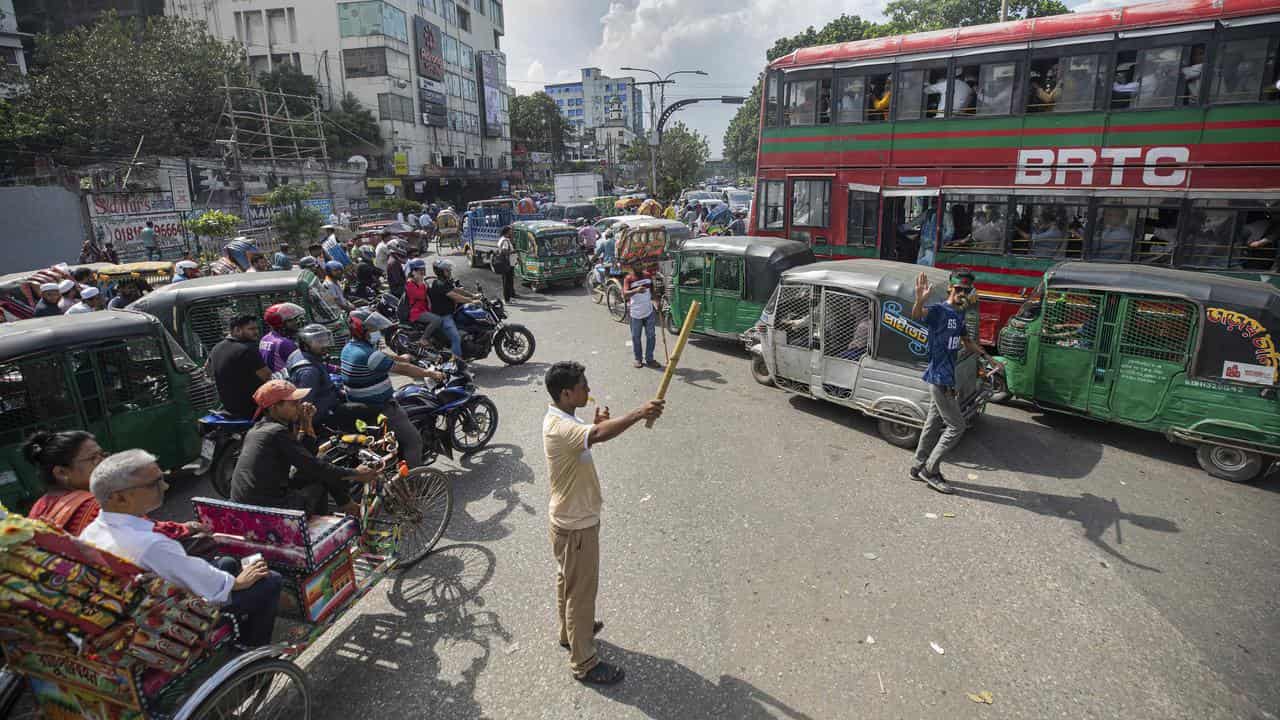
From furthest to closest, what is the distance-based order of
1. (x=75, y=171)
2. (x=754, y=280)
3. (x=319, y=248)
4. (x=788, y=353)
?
1. (x=75, y=171)
2. (x=319, y=248)
3. (x=754, y=280)
4. (x=788, y=353)

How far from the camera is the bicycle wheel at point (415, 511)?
4.86 m

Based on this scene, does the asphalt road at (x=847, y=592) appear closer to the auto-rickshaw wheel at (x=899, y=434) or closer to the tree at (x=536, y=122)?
the auto-rickshaw wheel at (x=899, y=434)

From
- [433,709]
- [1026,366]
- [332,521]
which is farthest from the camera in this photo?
[1026,366]

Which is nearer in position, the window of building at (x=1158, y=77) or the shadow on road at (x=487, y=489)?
the shadow on road at (x=487, y=489)

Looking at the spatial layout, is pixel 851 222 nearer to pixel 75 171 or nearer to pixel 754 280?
pixel 754 280

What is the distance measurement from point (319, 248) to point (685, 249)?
8.11 metres

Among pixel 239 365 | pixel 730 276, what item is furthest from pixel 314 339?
pixel 730 276

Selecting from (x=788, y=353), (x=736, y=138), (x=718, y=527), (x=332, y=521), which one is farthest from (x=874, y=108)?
(x=736, y=138)

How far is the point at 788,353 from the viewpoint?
28.0 ft

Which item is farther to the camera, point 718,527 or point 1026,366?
point 1026,366

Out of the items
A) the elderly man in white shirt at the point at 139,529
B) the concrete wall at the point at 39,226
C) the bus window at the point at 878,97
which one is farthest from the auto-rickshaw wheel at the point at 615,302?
the concrete wall at the point at 39,226

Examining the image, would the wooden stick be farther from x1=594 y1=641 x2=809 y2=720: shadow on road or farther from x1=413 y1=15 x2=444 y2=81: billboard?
x1=413 y1=15 x2=444 y2=81: billboard

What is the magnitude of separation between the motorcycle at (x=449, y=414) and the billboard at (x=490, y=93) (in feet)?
224

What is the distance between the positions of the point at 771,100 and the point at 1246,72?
23.6ft
